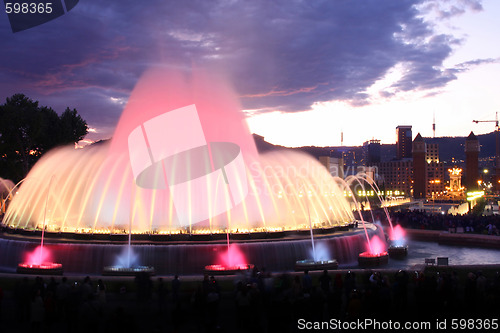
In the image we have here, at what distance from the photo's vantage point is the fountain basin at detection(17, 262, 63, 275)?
707 inches

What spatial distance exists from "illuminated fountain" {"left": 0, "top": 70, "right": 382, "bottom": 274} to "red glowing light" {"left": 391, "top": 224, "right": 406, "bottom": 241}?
596 cm

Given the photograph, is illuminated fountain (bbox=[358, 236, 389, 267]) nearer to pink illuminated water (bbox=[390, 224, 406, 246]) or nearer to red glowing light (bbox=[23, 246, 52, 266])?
pink illuminated water (bbox=[390, 224, 406, 246])

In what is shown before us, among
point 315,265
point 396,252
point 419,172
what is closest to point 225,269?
point 315,265

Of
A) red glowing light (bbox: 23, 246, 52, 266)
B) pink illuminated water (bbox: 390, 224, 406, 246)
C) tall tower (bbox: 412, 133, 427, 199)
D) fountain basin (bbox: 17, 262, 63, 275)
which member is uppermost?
tall tower (bbox: 412, 133, 427, 199)

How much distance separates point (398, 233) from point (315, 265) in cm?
1917

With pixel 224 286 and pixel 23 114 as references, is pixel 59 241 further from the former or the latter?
pixel 23 114

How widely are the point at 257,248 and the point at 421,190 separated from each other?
160 metres

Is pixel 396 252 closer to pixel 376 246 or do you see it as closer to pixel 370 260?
pixel 376 246

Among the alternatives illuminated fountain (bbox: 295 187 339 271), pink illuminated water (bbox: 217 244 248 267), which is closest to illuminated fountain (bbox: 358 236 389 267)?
illuminated fountain (bbox: 295 187 339 271)

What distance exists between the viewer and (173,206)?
25688mm

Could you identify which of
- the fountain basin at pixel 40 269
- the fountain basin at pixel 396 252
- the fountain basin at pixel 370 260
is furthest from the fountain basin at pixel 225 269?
the fountain basin at pixel 396 252

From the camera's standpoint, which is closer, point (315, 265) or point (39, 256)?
point (315, 265)

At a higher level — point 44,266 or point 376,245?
point 44,266

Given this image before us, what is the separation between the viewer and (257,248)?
19656 mm
